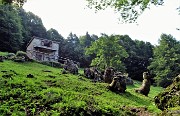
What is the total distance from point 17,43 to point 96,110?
219ft

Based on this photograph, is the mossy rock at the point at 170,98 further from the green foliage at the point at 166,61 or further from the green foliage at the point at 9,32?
the green foliage at the point at 9,32

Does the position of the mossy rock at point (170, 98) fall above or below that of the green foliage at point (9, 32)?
below

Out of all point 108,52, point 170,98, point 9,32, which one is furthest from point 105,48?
point 170,98

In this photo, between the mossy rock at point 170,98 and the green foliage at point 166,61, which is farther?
the green foliage at point 166,61

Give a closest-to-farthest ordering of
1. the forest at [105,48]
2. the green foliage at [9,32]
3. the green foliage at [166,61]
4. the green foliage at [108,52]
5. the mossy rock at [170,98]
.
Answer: the mossy rock at [170,98], the green foliage at [108,52], the forest at [105,48], the green foliage at [9,32], the green foliage at [166,61]

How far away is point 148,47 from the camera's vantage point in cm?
10944

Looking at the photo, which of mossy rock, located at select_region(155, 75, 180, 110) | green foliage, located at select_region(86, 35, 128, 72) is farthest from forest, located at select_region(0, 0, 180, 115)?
mossy rock, located at select_region(155, 75, 180, 110)

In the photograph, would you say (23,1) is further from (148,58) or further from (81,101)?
(148,58)

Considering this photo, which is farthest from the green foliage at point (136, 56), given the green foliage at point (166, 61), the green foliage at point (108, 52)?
the green foliage at point (108, 52)

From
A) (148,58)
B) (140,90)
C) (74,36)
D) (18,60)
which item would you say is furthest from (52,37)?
(140,90)

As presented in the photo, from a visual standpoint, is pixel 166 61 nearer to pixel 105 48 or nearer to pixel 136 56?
pixel 136 56

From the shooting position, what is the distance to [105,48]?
69.1m

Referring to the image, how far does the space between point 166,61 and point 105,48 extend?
25139 millimetres

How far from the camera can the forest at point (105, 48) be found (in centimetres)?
6942
